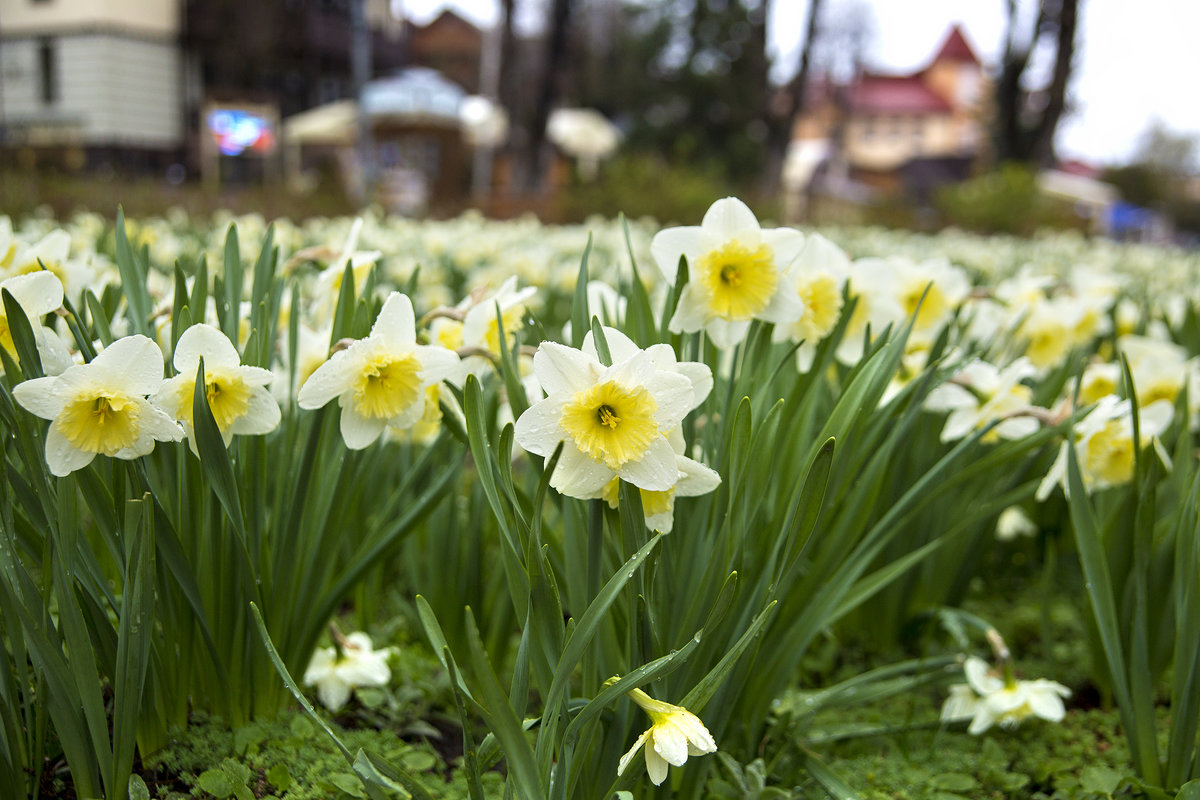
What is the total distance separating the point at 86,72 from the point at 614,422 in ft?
72.1

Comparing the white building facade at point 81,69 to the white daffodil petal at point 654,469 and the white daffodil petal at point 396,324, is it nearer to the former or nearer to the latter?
the white daffodil petal at point 396,324

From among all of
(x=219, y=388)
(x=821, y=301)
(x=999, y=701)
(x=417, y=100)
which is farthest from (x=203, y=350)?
(x=417, y=100)

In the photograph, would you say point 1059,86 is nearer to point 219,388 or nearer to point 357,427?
point 357,427

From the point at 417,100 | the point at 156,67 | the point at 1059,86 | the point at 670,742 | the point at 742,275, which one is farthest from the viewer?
the point at 156,67

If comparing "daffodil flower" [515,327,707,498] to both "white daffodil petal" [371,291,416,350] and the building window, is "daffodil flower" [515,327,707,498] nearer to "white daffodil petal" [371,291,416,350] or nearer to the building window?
"white daffodil petal" [371,291,416,350]

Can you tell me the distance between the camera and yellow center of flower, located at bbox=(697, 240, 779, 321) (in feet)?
4.26

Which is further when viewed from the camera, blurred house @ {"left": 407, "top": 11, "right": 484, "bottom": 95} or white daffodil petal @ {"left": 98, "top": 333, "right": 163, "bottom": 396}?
blurred house @ {"left": 407, "top": 11, "right": 484, "bottom": 95}

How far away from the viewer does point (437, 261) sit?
4.82 m

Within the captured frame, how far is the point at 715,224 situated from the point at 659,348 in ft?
1.13

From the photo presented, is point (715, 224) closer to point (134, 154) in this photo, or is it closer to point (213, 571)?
point (213, 571)

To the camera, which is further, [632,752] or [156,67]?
[156,67]

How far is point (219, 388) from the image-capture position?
115 centimetres

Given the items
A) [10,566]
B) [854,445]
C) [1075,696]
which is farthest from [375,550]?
[1075,696]

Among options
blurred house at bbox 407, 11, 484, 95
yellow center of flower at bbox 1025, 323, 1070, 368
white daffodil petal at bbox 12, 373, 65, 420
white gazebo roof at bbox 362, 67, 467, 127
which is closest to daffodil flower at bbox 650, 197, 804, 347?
white daffodil petal at bbox 12, 373, 65, 420
